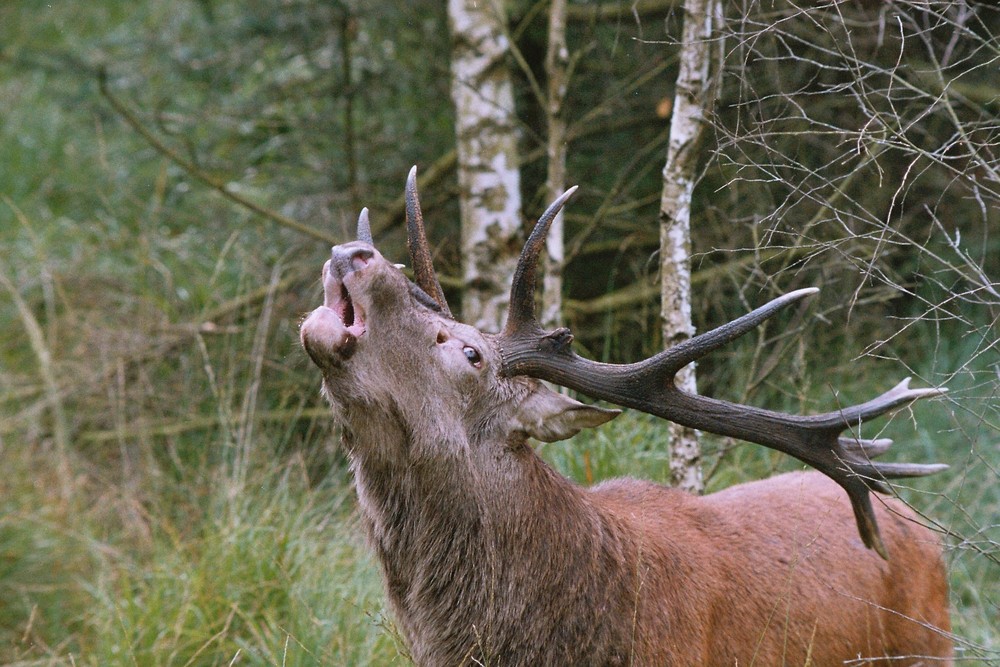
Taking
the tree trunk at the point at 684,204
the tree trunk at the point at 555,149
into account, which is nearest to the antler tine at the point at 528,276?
the tree trunk at the point at 684,204

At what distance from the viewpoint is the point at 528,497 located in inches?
131

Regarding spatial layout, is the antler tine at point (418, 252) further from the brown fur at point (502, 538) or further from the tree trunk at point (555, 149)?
the tree trunk at point (555, 149)

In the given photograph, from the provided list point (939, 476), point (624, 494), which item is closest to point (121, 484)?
point (624, 494)

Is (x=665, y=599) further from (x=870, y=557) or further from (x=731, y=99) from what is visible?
(x=731, y=99)

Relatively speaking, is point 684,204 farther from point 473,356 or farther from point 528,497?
point 528,497

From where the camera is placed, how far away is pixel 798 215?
640 cm

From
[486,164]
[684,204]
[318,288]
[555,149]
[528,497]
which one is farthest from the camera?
[318,288]

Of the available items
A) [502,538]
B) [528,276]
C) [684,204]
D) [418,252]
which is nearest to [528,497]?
[502,538]

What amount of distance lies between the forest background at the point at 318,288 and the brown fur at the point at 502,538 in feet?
4.02

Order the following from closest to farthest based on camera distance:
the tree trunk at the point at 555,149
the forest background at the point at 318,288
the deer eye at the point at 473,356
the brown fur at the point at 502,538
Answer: the brown fur at the point at 502,538 → the deer eye at the point at 473,356 → the forest background at the point at 318,288 → the tree trunk at the point at 555,149

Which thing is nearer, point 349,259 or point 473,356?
point 349,259

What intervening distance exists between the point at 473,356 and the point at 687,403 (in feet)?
2.23

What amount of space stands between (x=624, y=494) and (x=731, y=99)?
316cm

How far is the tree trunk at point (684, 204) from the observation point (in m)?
4.32
